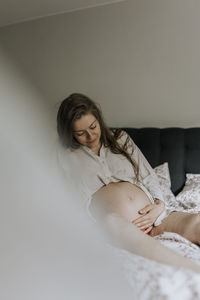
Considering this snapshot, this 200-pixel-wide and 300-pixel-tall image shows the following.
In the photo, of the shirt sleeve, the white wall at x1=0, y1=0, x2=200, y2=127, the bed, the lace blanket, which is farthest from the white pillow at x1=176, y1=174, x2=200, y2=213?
the lace blanket

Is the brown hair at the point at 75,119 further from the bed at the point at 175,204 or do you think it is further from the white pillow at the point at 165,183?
the bed at the point at 175,204

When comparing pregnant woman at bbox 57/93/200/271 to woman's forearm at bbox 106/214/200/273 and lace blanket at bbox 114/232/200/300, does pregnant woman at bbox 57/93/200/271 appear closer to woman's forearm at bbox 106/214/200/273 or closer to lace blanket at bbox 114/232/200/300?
woman's forearm at bbox 106/214/200/273

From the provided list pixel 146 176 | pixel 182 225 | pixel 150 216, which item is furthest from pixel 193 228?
pixel 146 176

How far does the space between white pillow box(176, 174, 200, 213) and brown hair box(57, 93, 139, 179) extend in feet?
0.82

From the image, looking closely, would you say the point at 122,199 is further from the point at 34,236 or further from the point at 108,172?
the point at 34,236

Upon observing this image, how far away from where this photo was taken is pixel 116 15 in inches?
74.0

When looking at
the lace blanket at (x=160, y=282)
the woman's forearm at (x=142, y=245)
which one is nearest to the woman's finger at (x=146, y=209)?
the woman's forearm at (x=142, y=245)

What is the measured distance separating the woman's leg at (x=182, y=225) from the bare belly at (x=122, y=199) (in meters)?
0.09

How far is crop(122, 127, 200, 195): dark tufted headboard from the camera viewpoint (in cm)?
154

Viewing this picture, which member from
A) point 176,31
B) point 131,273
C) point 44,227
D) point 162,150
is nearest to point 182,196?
point 162,150

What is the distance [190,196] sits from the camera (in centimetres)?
138

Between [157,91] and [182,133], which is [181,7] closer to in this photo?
[157,91]

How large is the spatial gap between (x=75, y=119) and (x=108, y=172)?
24 centimetres

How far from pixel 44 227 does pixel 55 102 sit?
1.86 m
